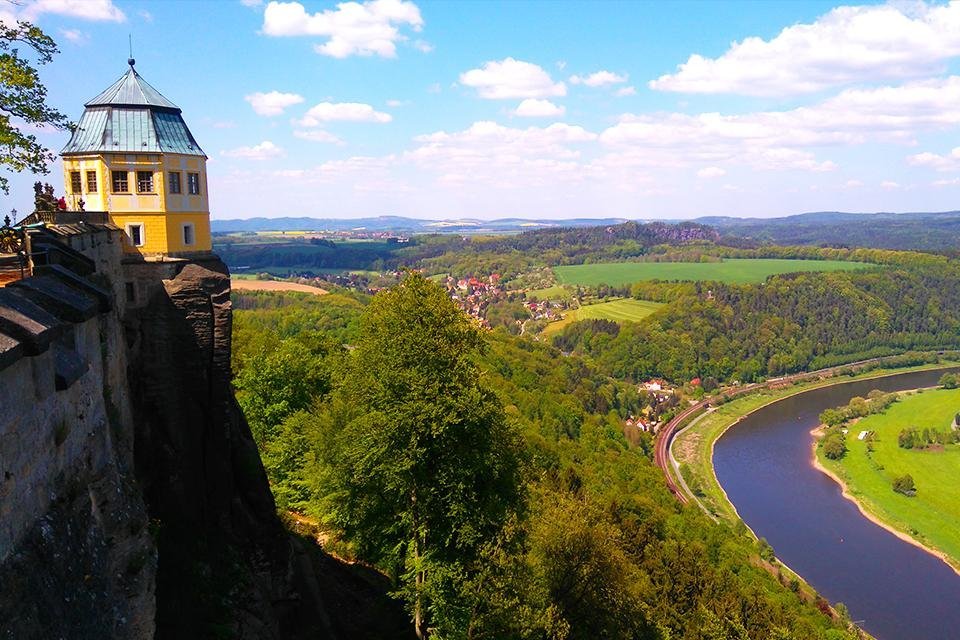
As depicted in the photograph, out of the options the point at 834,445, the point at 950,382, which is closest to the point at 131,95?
the point at 834,445

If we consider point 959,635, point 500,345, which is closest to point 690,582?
point 959,635

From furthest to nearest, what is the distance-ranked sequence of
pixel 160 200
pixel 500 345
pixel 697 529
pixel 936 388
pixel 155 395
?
pixel 936 388, pixel 500 345, pixel 697 529, pixel 160 200, pixel 155 395

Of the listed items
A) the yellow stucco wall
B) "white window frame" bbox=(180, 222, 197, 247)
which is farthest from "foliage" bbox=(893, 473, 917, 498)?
the yellow stucco wall

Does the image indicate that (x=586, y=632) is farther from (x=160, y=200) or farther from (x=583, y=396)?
(x=583, y=396)

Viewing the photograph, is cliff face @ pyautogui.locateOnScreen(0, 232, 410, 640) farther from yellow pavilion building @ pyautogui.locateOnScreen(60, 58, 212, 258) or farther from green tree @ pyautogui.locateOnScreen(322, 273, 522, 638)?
green tree @ pyautogui.locateOnScreen(322, 273, 522, 638)

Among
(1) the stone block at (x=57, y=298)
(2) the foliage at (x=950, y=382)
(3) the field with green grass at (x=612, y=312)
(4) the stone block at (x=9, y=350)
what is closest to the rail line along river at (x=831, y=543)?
(2) the foliage at (x=950, y=382)
